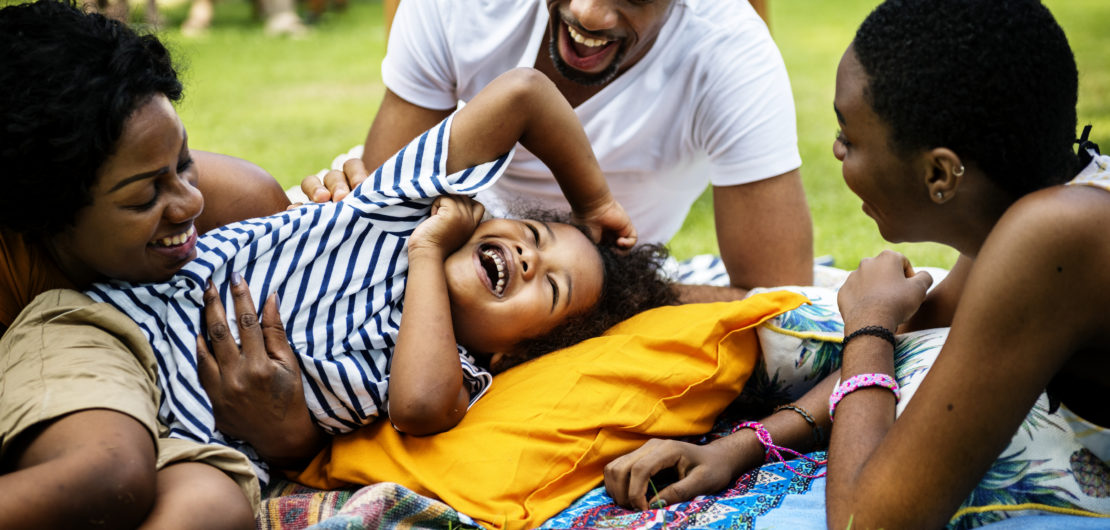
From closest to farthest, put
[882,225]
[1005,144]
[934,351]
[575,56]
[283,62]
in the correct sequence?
[1005,144], [882,225], [934,351], [575,56], [283,62]

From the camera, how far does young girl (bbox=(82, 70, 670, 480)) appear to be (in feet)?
7.62

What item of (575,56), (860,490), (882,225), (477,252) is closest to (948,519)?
(860,490)

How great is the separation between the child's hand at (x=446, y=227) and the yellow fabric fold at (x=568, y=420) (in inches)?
15.2

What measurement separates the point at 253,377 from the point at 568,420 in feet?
2.46

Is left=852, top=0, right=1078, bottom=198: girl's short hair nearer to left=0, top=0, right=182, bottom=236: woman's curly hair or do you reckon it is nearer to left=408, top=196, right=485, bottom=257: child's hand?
left=408, top=196, right=485, bottom=257: child's hand

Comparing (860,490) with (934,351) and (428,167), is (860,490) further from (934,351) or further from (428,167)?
(428,167)

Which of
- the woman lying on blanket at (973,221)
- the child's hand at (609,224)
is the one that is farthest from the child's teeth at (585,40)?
the woman lying on blanket at (973,221)

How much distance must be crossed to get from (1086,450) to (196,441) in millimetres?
1958

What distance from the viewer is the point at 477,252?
262 centimetres

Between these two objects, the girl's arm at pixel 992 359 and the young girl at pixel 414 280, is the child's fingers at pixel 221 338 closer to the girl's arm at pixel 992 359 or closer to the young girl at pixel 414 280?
the young girl at pixel 414 280

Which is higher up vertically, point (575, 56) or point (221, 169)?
point (575, 56)

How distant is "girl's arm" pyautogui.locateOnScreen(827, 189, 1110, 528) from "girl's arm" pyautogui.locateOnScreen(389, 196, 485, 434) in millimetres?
933

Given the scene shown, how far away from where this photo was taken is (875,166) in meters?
2.03

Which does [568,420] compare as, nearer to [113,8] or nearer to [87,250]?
[87,250]
